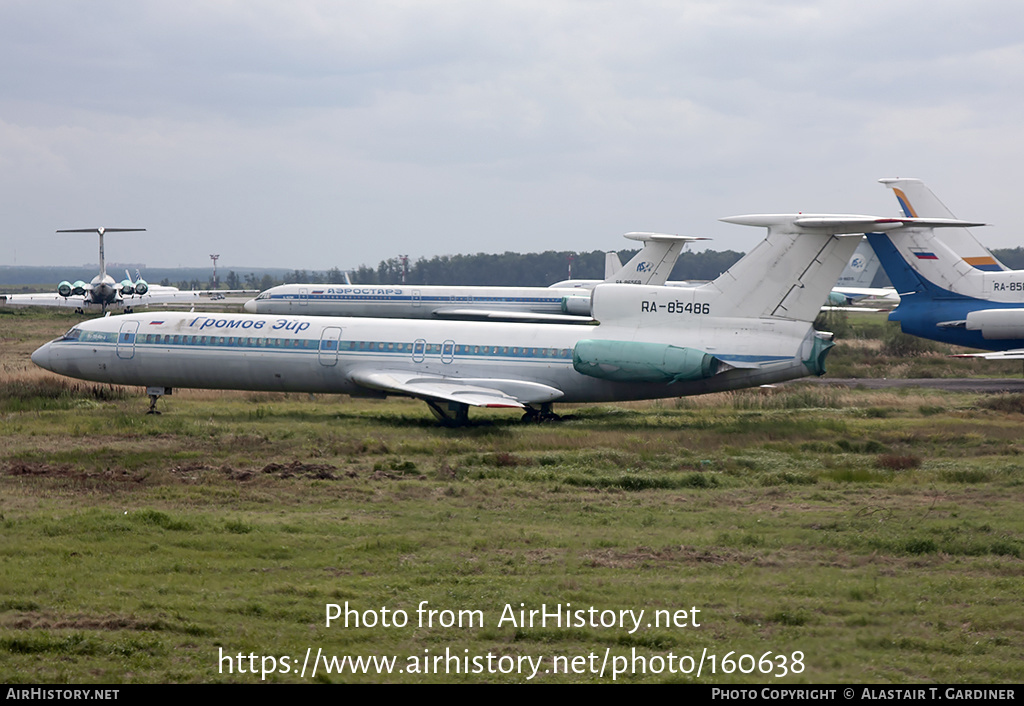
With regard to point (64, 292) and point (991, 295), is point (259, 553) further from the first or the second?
point (64, 292)

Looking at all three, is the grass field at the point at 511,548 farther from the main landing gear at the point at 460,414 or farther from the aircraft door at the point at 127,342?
the aircraft door at the point at 127,342

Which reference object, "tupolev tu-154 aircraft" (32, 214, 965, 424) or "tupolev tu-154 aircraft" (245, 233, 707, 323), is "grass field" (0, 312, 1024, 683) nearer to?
"tupolev tu-154 aircraft" (32, 214, 965, 424)

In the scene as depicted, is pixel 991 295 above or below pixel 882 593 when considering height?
above

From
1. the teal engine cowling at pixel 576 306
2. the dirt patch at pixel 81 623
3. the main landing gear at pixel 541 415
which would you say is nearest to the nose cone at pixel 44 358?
the main landing gear at pixel 541 415

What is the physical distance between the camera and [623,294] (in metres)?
26.7

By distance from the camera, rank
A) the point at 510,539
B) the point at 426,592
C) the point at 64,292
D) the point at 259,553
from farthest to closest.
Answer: the point at 64,292, the point at 510,539, the point at 259,553, the point at 426,592

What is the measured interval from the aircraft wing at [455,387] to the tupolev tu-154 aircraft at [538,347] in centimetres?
4

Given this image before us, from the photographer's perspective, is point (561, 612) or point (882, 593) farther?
point (882, 593)

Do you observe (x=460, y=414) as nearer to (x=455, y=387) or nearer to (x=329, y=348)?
(x=455, y=387)

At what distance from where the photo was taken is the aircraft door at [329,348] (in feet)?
92.4

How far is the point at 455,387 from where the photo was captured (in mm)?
26594

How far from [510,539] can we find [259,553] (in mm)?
3424

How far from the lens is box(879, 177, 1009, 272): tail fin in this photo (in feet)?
128
